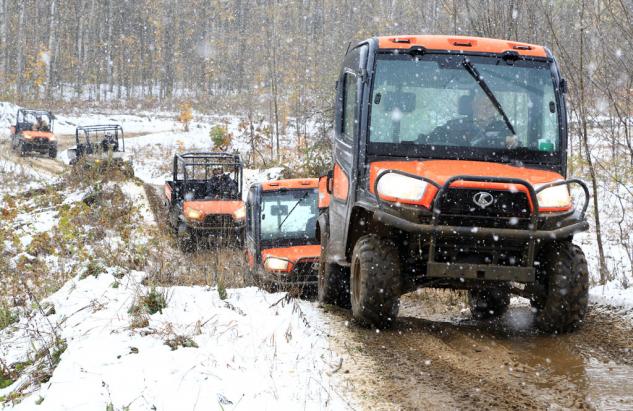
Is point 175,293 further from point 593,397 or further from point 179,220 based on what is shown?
point 179,220

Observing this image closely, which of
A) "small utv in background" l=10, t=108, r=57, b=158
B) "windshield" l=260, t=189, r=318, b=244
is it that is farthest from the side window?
"small utv in background" l=10, t=108, r=57, b=158

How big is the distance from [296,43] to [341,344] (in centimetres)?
5866

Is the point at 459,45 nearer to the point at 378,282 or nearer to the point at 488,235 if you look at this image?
the point at 488,235

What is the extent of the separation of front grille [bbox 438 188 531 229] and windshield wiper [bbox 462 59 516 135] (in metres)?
0.97

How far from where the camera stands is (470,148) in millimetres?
5938

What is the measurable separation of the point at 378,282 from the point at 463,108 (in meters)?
1.71

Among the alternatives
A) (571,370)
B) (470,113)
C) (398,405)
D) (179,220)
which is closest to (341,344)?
(398,405)

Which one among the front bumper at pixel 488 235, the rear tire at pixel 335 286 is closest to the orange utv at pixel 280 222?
the rear tire at pixel 335 286

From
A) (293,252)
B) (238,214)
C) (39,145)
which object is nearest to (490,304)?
(293,252)

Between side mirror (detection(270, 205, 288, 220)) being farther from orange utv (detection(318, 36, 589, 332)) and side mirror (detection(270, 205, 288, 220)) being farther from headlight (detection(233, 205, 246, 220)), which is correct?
orange utv (detection(318, 36, 589, 332))

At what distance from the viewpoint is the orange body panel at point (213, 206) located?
16656 millimetres

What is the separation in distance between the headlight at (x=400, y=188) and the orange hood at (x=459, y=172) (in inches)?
2.4

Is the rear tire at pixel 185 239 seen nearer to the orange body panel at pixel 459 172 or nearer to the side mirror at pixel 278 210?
the side mirror at pixel 278 210

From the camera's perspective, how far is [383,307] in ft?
18.4
